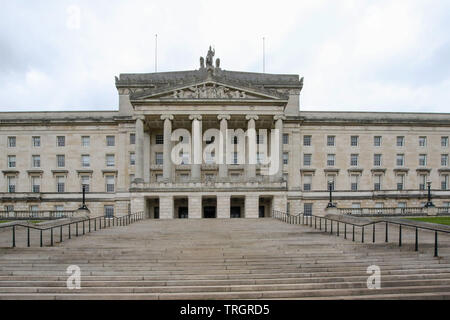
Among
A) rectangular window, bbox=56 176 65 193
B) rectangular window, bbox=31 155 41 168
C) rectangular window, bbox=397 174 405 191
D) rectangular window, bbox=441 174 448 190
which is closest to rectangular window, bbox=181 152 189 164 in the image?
rectangular window, bbox=56 176 65 193

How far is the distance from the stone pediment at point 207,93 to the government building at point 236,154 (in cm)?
29

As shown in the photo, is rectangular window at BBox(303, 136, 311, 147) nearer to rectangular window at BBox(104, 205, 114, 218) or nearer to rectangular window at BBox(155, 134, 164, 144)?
rectangular window at BBox(155, 134, 164, 144)

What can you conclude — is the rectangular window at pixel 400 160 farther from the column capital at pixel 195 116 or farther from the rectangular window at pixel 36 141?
the rectangular window at pixel 36 141

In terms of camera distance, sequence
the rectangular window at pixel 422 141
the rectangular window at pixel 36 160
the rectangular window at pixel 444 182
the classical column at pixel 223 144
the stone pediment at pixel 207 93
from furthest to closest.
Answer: the rectangular window at pixel 422 141
the rectangular window at pixel 444 182
the rectangular window at pixel 36 160
the stone pediment at pixel 207 93
the classical column at pixel 223 144

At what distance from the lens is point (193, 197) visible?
3831 cm

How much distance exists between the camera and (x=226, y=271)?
11.3 meters

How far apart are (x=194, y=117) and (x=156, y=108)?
486 centimetres

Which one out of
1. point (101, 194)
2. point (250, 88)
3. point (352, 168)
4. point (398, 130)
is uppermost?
point (250, 88)

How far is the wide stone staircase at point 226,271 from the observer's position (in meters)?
9.92

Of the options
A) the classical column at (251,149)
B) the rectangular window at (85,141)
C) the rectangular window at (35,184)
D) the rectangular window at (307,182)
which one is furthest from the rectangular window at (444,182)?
the rectangular window at (35,184)

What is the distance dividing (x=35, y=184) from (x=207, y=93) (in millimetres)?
28741

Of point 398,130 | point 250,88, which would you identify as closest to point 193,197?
point 250,88

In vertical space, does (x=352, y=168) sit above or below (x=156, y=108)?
below
